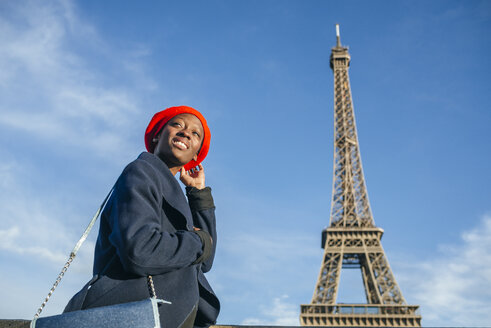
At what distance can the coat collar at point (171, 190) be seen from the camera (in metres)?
1.91

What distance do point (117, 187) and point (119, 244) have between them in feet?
0.95

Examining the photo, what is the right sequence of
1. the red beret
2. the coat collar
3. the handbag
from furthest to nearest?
the red beret → the coat collar → the handbag

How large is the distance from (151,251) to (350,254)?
35.7 metres

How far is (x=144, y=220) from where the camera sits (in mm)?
1656

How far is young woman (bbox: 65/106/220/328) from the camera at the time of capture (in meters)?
1.62

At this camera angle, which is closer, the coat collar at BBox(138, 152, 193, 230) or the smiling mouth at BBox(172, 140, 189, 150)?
the coat collar at BBox(138, 152, 193, 230)

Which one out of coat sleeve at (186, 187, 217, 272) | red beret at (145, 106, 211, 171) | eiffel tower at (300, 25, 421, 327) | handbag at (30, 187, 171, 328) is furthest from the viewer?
eiffel tower at (300, 25, 421, 327)

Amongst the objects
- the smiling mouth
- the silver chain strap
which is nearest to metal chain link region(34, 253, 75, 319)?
the silver chain strap

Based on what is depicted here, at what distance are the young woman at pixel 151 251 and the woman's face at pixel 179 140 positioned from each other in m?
0.22

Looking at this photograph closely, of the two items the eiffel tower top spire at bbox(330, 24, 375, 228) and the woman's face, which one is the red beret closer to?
the woman's face

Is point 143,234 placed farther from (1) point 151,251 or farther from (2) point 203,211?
(2) point 203,211

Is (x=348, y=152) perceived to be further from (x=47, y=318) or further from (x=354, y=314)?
(x=47, y=318)

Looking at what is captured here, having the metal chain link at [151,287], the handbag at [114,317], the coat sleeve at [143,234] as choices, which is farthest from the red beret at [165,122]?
the handbag at [114,317]

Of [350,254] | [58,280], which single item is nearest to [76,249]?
[58,280]
